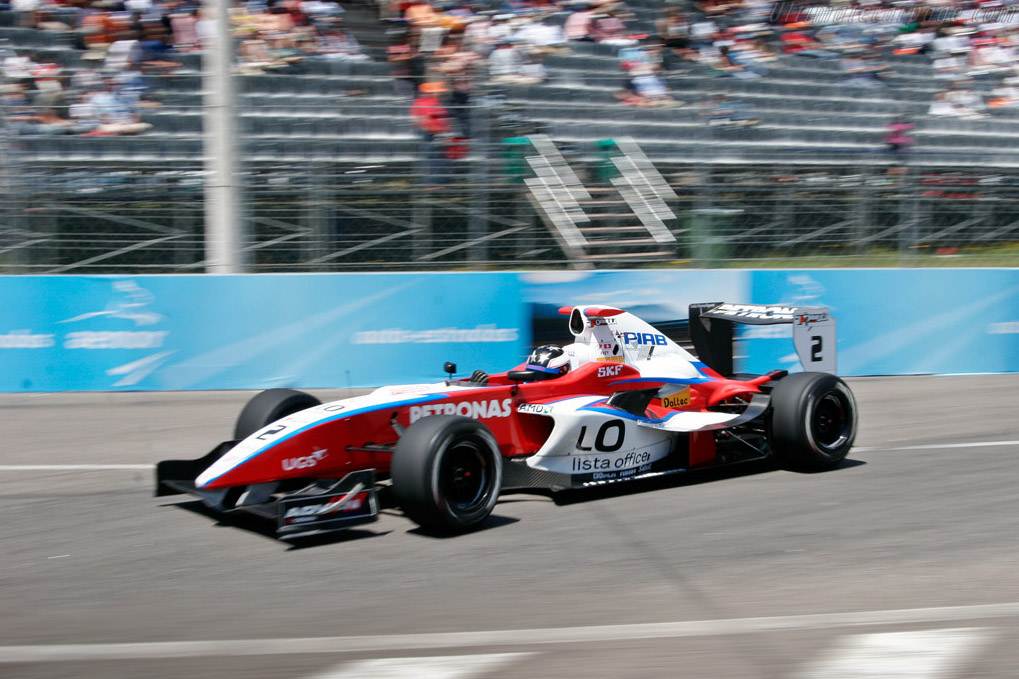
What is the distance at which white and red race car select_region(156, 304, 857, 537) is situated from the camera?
5.68m

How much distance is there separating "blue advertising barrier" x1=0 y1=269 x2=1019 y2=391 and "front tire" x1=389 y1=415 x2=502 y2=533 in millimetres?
4885

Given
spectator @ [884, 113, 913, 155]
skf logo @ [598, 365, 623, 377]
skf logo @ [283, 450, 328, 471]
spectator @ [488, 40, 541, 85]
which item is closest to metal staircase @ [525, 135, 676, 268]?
spectator @ [488, 40, 541, 85]

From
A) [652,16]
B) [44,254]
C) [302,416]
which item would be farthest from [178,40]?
[302,416]

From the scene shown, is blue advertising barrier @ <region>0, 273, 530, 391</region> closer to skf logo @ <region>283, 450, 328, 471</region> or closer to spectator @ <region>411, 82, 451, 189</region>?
spectator @ <region>411, 82, 451, 189</region>

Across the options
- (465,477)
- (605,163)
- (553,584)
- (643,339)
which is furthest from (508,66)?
(553,584)

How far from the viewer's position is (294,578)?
5035 millimetres

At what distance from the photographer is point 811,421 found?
7164mm

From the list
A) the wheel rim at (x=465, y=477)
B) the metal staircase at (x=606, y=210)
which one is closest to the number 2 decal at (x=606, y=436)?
the wheel rim at (x=465, y=477)

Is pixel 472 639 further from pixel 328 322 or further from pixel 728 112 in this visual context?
pixel 728 112

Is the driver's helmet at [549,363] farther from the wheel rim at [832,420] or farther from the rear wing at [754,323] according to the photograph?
the wheel rim at [832,420]

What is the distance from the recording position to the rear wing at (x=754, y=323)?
7883mm

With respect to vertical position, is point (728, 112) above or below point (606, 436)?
above

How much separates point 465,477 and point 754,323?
2.92m

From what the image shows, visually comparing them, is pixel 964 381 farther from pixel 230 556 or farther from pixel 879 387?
pixel 230 556
